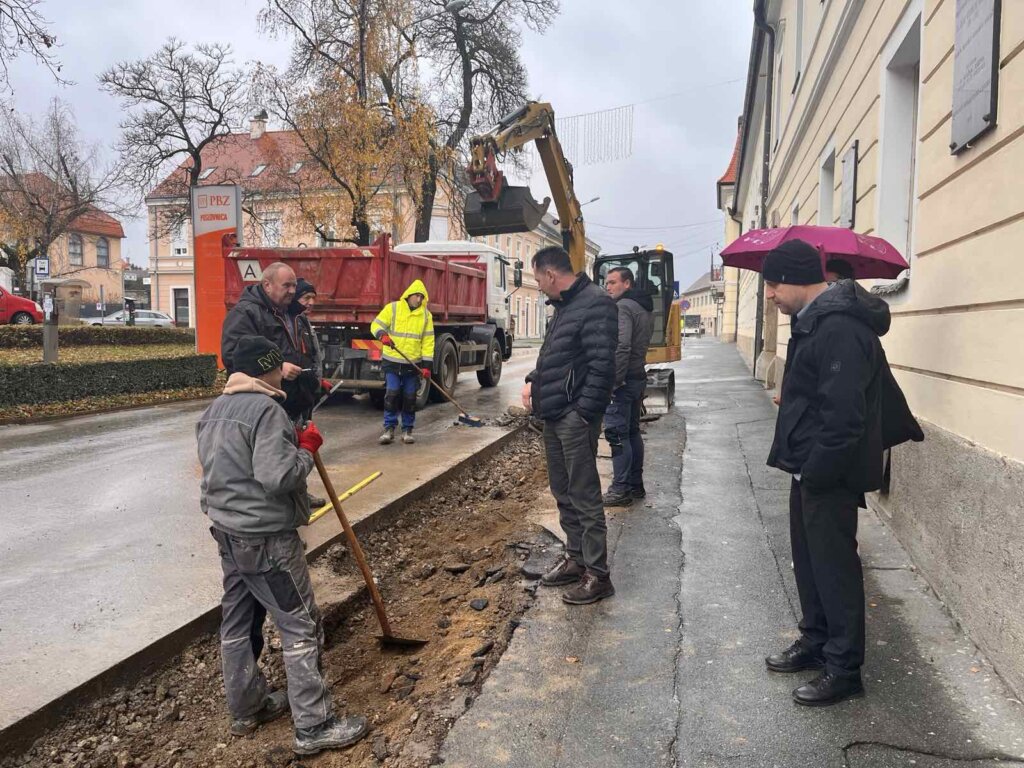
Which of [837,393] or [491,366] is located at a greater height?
[837,393]

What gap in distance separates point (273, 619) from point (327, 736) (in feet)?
1.68

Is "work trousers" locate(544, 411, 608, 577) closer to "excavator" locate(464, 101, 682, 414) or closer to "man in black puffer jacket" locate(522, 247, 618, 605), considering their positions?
"man in black puffer jacket" locate(522, 247, 618, 605)

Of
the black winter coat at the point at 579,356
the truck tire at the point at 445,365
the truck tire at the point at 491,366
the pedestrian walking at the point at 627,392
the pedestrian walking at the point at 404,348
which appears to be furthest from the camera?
the truck tire at the point at 491,366

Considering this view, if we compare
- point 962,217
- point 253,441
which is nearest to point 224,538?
point 253,441

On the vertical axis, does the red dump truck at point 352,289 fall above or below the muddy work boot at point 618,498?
above

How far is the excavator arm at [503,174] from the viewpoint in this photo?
8.33m

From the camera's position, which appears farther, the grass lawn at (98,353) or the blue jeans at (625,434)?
the grass lawn at (98,353)

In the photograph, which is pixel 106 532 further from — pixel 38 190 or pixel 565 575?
pixel 38 190

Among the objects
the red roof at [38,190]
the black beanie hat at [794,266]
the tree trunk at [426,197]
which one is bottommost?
the black beanie hat at [794,266]

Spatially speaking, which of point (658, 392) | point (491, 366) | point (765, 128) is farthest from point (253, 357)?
point (765, 128)

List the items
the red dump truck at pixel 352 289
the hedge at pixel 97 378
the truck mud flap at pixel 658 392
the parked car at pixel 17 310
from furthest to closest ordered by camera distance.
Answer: the parked car at pixel 17 310, the truck mud flap at pixel 658 392, the red dump truck at pixel 352 289, the hedge at pixel 97 378

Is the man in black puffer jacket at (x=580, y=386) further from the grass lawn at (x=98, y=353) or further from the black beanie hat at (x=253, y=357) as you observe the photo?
the grass lawn at (x=98, y=353)

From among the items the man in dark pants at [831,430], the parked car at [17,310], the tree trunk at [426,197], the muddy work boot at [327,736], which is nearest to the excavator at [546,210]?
the man in dark pants at [831,430]

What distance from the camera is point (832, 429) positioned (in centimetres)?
263
